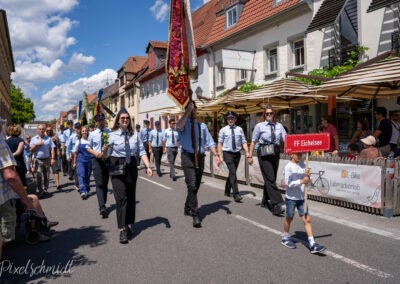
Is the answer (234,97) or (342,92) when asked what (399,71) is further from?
(234,97)

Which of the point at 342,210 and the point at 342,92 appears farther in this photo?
the point at 342,92

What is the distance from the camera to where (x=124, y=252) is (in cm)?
497

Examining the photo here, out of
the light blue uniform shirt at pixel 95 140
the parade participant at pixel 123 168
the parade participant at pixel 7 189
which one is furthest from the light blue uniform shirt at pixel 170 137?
the parade participant at pixel 7 189

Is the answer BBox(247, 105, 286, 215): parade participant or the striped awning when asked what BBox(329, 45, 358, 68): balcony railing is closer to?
the striped awning

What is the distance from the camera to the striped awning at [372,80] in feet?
25.2

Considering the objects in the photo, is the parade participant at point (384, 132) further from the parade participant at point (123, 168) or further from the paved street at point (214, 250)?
the parade participant at point (123, 168)

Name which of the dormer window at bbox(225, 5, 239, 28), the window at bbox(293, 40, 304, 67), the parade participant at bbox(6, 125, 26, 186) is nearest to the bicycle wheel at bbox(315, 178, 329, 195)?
the parade participant at bbox(6, 125, 26, 186)

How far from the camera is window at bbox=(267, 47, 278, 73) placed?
18967 millimetres

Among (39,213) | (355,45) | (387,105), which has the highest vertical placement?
(355,45)

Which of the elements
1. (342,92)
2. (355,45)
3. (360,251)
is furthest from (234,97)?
(360,251)

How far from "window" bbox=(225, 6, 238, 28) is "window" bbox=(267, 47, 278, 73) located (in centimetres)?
436

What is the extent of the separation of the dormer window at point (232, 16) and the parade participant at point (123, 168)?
1821 cm

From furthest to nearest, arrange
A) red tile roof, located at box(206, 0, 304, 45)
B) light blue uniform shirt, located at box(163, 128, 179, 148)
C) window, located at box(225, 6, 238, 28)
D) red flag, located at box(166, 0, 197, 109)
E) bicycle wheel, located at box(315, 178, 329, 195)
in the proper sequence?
1. window, located at box(225, 6, 238, 28)
2. red tile roof, located at box(206, 0, 304, 45)
3. light blue uniform shirt, located at box(163, 128, 179, 148)
4. bicycle wheel, located at box(315, 178, 329, 195)
5. red flag, located at box(166, 0, 197, 109)

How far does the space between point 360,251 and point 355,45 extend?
11066 mm
